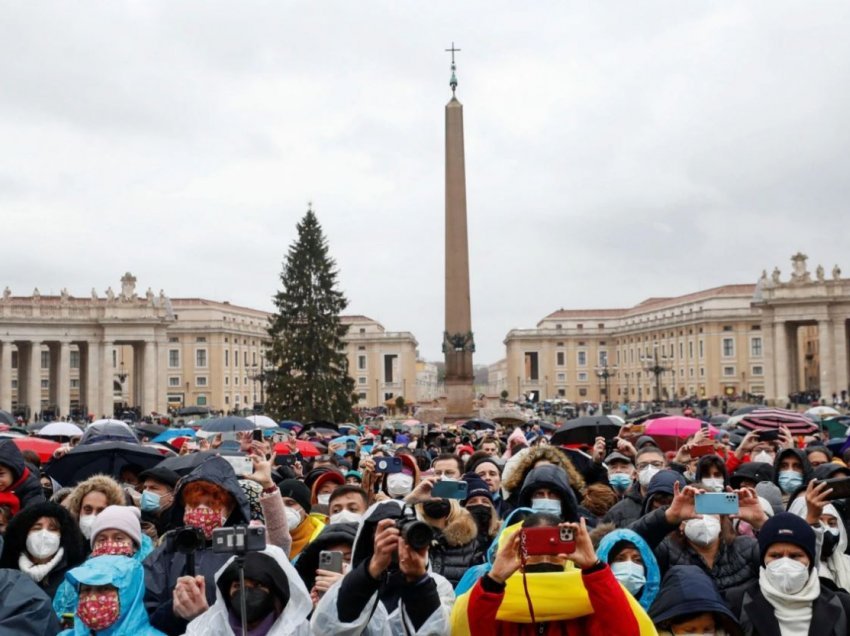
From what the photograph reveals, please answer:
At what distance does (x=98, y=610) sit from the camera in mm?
4543

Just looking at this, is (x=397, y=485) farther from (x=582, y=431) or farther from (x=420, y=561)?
(x=582, y=431)

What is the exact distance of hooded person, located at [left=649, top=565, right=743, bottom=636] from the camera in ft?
14.6

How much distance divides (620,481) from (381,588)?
16.1ft

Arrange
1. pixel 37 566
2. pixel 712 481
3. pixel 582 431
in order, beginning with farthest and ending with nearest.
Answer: pixel 582 431 → pixel 712 481 → pixel 37 566

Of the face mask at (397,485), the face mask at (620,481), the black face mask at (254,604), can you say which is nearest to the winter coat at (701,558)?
the black face mask at (254,604)

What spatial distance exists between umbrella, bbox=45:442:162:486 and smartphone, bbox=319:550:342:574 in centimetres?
563

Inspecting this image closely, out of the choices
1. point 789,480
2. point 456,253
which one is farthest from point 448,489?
point 456,253

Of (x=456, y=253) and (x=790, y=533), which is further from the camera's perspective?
(x=456, y=253)

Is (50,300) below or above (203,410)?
above

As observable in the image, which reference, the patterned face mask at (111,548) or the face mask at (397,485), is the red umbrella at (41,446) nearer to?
the face mask at (397,485)

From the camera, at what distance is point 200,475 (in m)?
5.26

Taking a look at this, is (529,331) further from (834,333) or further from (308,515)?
(308,515)

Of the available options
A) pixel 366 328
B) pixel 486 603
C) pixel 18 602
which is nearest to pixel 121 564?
pixel 18 602

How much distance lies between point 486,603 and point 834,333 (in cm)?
7480
